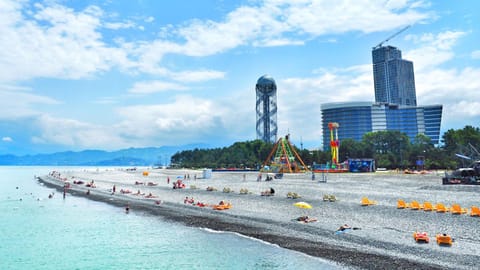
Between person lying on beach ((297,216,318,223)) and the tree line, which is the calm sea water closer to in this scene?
person lying on beach ((297,216,318,223))

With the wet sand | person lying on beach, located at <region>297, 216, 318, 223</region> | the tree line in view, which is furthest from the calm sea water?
the tree line

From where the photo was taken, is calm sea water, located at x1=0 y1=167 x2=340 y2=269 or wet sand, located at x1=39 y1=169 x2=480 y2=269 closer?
wet sand, located at x1=39 y1=169 x2=480 y2=269

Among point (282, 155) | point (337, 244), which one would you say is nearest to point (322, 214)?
point (337, 244)

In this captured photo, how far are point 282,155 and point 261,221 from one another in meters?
92.7

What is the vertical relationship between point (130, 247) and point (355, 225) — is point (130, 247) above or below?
below

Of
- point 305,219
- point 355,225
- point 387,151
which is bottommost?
point 355,225

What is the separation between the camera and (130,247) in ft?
80.9

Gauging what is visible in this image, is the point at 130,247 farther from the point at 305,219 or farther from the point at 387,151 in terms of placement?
the point at 387,151

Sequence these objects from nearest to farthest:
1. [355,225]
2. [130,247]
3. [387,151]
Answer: [130,247] → [355,225] → [387,151]

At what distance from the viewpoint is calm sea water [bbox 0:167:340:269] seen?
20.4 meters

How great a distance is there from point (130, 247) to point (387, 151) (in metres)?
151

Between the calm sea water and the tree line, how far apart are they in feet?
301

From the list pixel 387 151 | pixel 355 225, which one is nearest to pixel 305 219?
pixel 355 225

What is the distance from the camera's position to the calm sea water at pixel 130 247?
20406 millimetres
